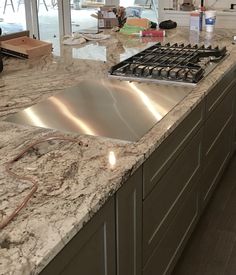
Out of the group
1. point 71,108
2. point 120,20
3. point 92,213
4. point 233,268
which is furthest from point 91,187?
point 120,20

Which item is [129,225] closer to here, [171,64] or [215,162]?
[171,64]

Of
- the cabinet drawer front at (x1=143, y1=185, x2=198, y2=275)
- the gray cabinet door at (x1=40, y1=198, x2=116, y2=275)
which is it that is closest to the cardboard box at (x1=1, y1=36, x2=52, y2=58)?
the cabinet drawer front at (x1=143, y1=185, x2=198, y2=275)

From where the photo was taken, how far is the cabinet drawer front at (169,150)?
1437 mm

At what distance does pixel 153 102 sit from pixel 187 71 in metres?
0.39

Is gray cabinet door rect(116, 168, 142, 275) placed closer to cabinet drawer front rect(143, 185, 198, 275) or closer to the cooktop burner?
cabinet drawer front rect(143, 185, 198, 275)

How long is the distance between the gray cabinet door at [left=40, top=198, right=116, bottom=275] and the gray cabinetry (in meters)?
1.06

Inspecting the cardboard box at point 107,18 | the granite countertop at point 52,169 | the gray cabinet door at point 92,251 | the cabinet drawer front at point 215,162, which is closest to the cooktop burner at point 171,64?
the granite countertop at point 52,169

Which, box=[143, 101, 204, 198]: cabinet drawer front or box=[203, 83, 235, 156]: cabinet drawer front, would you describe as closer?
box=[143, 101, 204, 198]: cabinet drawer front

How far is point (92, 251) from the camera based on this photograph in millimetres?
1126

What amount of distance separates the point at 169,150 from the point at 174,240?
49 centimetres

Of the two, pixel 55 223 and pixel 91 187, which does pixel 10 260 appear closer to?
pixel 55 223

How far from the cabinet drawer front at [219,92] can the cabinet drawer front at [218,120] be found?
0.04 meters

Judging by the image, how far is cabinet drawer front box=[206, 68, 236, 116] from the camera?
2127 millimetres

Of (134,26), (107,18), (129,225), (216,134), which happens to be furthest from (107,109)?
(107,18)
